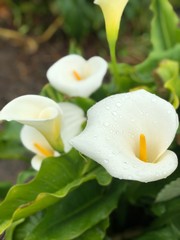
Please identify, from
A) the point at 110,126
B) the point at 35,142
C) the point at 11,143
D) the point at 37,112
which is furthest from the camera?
the point at 11,143

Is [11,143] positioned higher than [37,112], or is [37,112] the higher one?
[37,112]

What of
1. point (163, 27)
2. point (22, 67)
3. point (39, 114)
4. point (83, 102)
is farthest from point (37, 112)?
point (22, 67)

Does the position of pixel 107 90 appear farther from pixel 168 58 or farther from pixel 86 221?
pixel 86 221

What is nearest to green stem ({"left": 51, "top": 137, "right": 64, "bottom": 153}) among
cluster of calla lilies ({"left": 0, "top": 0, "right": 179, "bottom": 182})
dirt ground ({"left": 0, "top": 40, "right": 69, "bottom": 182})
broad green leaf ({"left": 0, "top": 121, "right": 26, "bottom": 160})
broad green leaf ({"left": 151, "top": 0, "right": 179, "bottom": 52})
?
cluster of calla lilies ({"left": 0, "top": 0, "right": 179, "bottom": 182})

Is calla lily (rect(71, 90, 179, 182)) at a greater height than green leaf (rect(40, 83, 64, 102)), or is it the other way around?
calla lily (rect(71, 90, 179, 182))

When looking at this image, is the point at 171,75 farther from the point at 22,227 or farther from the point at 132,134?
the point at 22,227

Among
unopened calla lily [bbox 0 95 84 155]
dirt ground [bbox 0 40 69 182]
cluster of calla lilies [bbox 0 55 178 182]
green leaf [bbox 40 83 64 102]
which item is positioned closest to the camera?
cluster of calla lilies [bbox 0 55 178 182]

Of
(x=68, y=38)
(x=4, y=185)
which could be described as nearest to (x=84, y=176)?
(x=4, y=185)

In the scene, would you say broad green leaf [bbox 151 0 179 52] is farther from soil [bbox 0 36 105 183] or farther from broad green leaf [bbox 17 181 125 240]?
soil [bbox 0 36 105 183]
